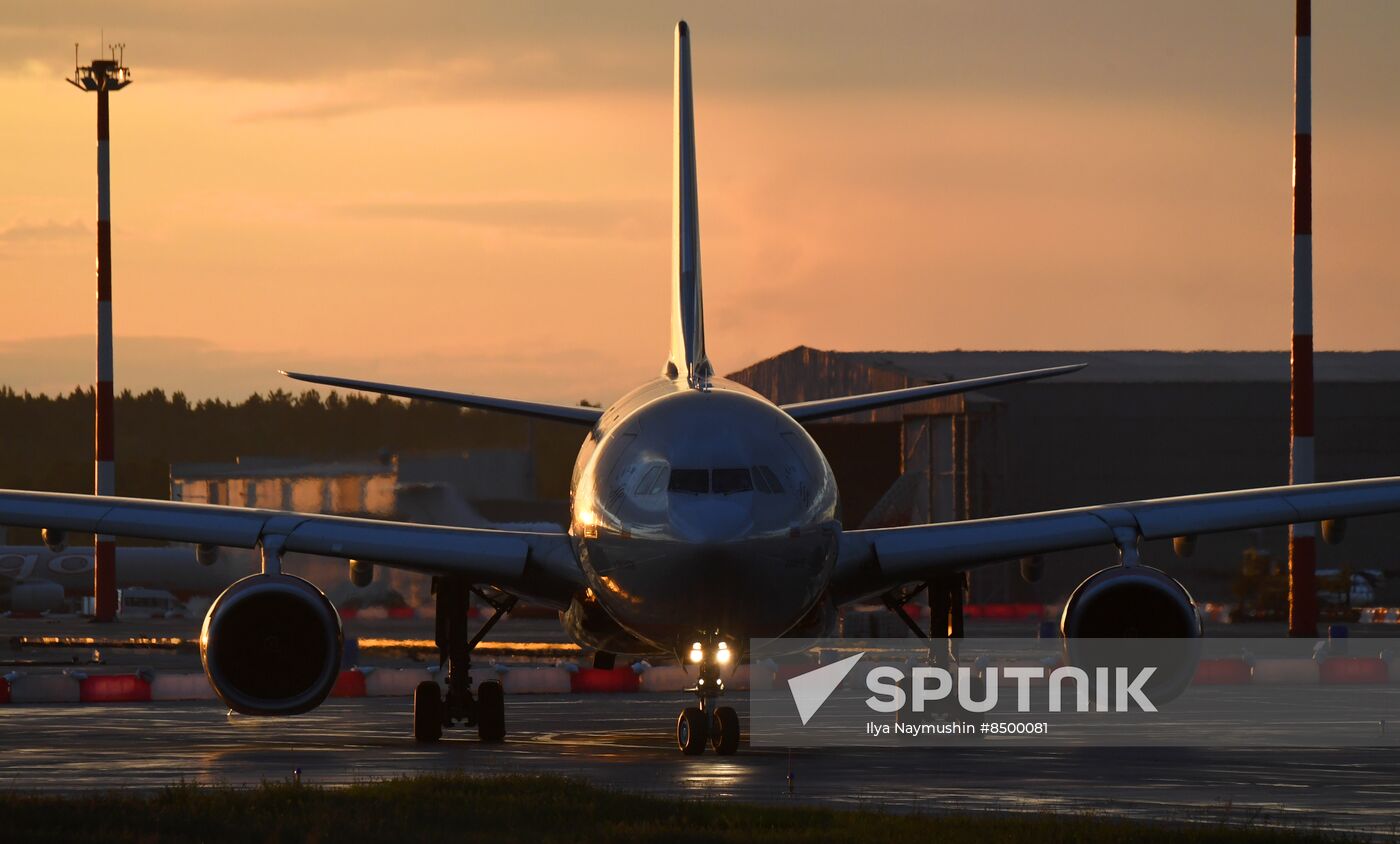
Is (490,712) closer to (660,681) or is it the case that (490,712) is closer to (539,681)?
(539,681)

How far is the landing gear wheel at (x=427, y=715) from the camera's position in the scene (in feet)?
96.2

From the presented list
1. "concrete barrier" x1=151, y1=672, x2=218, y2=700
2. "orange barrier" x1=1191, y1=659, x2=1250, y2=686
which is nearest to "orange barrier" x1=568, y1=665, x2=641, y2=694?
"concrete barrier" x1=151, y1=672, x2=218, y2=700

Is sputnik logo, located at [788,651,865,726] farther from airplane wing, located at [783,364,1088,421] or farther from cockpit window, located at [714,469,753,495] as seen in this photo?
cockpit window, located at [714,469,753,495]

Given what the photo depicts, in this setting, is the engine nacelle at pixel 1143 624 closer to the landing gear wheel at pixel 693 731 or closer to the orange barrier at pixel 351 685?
the landing gear wheel at pixel 693 731

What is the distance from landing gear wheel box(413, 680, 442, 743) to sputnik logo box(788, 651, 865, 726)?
890cm

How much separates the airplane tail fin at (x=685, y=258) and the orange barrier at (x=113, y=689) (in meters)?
15.6

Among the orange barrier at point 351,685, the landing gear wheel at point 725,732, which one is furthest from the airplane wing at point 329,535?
the orange barrier at point 351,685

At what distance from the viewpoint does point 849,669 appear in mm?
46344

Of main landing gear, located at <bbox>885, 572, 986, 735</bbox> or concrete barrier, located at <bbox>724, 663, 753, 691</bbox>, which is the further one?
concrete barrier, located at <bbox>724, 663, 753, 691</bbox>

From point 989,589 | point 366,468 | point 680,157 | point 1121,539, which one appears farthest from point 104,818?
point 989,589

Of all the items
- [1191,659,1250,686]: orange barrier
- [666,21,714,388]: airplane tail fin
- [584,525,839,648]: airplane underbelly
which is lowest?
[1191,659,1250,686]: orange barrier

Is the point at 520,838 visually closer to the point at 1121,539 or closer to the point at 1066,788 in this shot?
the point at 1066,788

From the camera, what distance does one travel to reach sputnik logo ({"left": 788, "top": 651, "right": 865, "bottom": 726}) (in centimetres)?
3919

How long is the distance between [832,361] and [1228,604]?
18.2 metres
